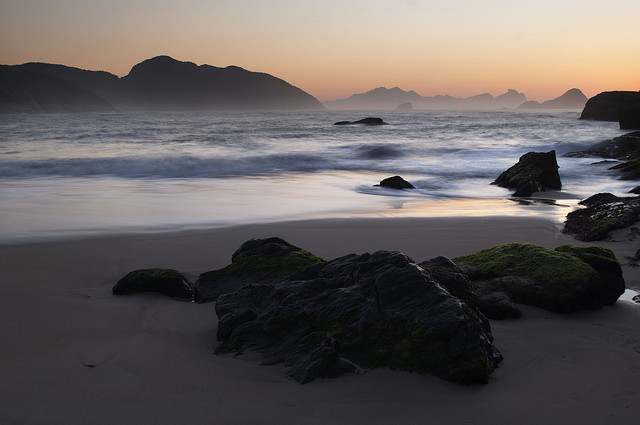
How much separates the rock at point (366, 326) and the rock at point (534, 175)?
1037 cm

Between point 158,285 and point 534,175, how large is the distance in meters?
11.3

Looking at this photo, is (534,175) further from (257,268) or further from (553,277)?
(257,268)

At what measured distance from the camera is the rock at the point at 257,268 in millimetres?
4672

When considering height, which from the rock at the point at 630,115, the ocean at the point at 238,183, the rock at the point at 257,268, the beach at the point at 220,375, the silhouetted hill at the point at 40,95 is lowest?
the ocean at the point at 238,183

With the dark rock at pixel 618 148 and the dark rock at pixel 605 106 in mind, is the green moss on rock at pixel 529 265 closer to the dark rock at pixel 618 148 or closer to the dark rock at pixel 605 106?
the dark rock at pixel 618 148

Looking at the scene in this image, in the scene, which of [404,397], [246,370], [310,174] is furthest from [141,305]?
[310,174]

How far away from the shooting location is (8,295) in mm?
4637

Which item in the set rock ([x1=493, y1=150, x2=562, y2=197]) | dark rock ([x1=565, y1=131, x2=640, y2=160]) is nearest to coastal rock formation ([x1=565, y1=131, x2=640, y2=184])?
dark rock ([x1=565, y1=131, x2=640, y2=160])

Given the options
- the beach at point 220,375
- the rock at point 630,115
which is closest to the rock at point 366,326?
the beach at point 220,375

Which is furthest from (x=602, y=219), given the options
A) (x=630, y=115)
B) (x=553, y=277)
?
(x=630, y=115)

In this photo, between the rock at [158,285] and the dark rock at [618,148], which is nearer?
the rock at [158,285]

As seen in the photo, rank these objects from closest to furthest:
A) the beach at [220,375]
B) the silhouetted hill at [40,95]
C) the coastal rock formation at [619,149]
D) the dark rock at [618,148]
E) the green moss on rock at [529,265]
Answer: the beach at [220,375] < the green moss on rock at [529,265] < the coastal rock formation at [619,149] < the dark rock at [618,148] < the silhouetted hill at [40,95]

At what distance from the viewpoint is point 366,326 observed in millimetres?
3289

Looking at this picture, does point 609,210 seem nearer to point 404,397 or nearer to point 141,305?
point 404,397
